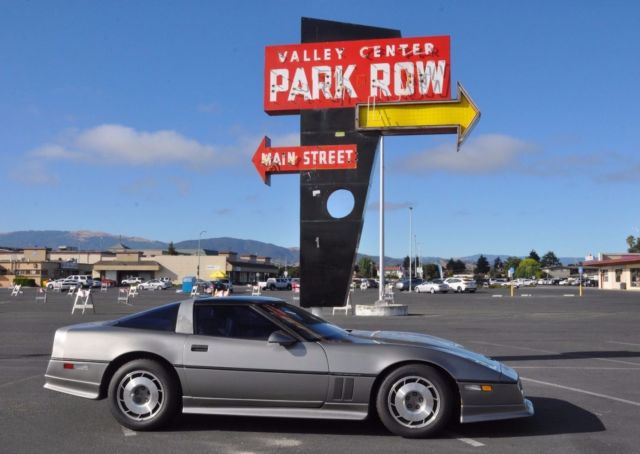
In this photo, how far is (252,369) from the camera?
6.00 meters

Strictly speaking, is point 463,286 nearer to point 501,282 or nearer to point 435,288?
point 435,288

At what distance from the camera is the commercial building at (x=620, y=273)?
2840 inches

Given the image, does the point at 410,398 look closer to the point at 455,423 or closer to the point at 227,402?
the point at 455,423

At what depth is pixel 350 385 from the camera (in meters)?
5.88

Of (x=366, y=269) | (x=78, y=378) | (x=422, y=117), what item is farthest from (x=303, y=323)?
(x=366, y=269)

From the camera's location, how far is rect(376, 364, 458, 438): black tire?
5855 millimetres

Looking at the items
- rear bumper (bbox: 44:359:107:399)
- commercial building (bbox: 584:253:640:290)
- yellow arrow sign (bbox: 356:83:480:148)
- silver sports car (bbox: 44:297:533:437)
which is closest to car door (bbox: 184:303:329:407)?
silver sports car (bbox: 44:297:533:437)

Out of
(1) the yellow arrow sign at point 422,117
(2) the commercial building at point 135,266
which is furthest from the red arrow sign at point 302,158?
(2) the commercial building at point 135,266

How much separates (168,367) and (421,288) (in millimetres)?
62940

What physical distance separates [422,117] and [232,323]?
6515mm

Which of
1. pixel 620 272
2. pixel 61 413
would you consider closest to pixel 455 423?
pixel 61 413

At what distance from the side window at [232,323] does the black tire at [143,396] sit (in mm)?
553

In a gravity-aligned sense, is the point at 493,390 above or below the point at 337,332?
below

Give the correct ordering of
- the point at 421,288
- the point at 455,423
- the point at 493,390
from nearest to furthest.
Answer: the point at 493,390 → the point at 455,423 → the point at 421,288
